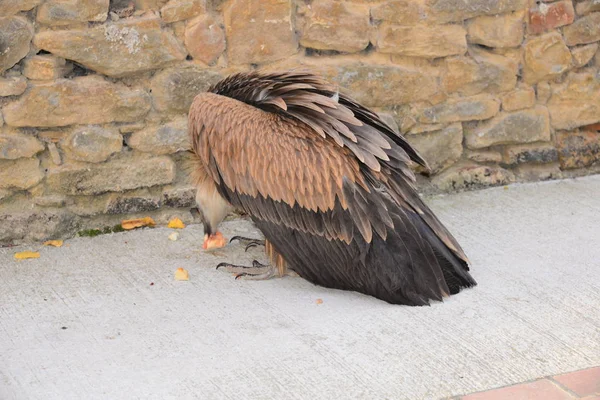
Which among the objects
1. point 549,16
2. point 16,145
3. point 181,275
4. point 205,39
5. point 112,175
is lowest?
→ point 181,275

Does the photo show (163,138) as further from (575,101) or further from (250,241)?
(575,101)

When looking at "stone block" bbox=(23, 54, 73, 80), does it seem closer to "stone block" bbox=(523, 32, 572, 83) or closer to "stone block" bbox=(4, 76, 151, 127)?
"stone block" bbox=(4, 76, 151, 127)

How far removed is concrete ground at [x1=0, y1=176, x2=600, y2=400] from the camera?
11.3ft

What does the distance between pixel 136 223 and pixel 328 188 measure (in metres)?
1.45

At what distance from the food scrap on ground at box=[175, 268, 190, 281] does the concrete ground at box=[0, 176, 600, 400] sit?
42 millimetres

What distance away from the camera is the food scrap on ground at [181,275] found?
14.5 ft

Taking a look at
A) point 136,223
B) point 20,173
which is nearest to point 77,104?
point 20,173

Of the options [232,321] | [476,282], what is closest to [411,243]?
[476,282]

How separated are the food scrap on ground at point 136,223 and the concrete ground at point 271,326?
0.24ft

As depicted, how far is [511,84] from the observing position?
216 inches

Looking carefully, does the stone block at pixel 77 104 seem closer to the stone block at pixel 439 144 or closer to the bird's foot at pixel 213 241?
the bird's foot at pixel 213 241

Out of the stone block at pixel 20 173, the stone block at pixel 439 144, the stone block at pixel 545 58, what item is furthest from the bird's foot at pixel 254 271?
the stone block at pixel 545 58

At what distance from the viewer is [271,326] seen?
3.90m

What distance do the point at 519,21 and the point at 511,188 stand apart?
1005mm
